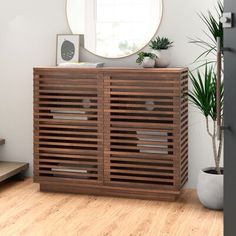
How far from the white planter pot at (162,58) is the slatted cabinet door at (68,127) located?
49cm

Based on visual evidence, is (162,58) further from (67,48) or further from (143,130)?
(67,48)

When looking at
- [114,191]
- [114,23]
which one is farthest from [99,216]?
[114,23]

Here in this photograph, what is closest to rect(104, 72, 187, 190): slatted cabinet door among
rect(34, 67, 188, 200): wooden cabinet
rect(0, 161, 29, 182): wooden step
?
rect(34, 67, 188, 200): wooden cabinet

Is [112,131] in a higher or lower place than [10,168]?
higher

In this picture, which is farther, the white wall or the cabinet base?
the white wall

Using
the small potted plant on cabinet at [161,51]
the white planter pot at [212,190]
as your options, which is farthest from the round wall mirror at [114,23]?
the white planter pot at [212,190]

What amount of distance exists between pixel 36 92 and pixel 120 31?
0.91 meters

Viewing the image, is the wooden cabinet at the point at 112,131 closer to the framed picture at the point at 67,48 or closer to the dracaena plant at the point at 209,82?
the dracaena plant at the point at 209,82

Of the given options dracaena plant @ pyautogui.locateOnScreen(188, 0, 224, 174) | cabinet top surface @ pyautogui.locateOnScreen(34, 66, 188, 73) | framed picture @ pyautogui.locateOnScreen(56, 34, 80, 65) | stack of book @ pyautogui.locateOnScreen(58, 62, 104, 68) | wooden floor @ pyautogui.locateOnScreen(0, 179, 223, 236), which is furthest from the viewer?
framed picture @ pyautogui.locateOnScreen(56, 34, 80, 65)

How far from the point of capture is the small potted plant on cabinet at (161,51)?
4242 millimetres

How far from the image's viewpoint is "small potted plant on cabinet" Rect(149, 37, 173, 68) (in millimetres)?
4242

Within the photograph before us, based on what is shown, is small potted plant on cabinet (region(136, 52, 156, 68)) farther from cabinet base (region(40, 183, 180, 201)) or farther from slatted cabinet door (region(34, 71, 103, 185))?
cabinet base (region(40, 183, 180, 201))

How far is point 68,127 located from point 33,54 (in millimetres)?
879

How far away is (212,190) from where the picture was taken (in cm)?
394
